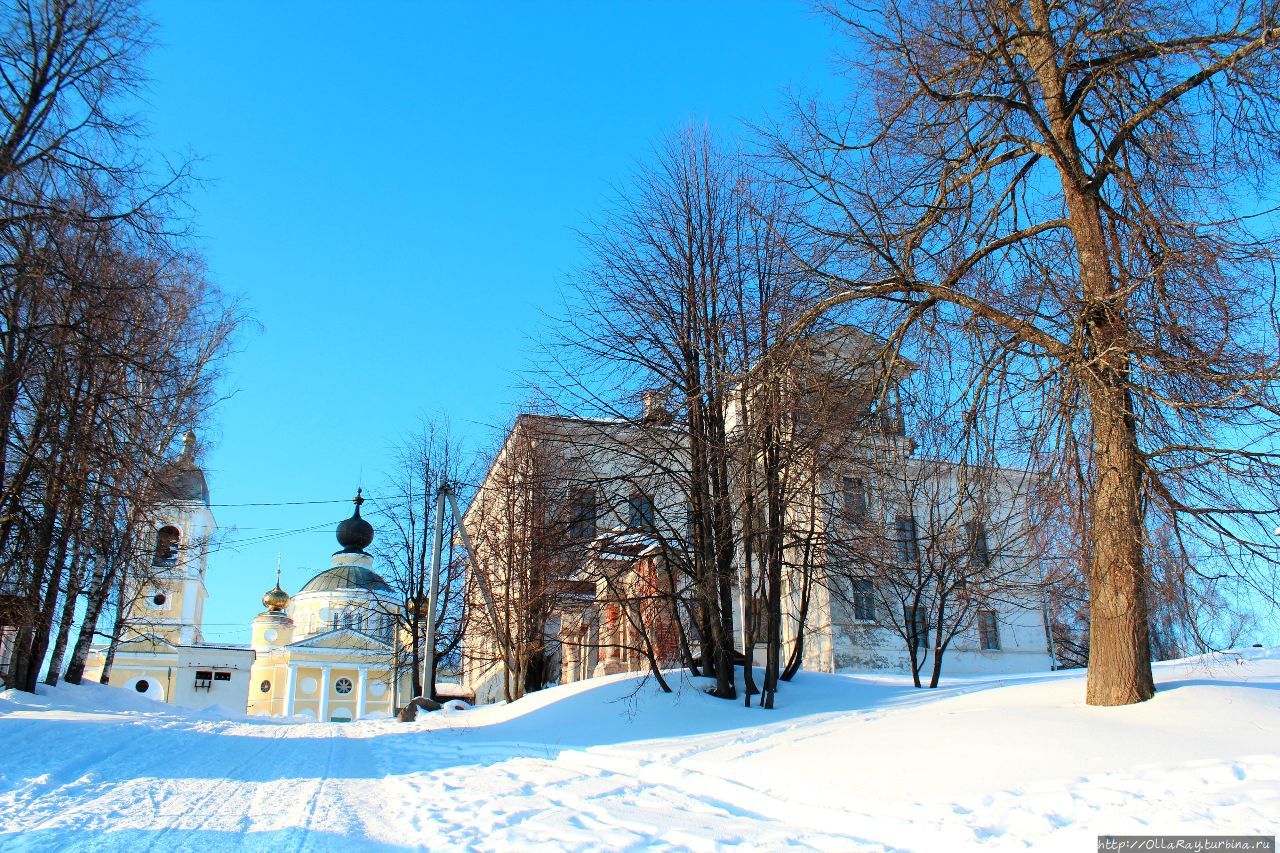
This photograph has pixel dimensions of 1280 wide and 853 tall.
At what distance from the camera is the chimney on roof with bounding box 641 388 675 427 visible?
47.1ft

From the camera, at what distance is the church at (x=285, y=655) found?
186 feet

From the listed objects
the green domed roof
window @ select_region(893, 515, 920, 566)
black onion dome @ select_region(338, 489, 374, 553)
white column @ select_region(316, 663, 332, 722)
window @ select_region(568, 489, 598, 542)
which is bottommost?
white column @ select_region(316, 663, 332, 722)

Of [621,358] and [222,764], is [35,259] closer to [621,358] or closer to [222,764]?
[222,764]

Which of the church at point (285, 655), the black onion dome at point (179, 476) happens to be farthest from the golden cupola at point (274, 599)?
the black onion dome at point (179, 476)

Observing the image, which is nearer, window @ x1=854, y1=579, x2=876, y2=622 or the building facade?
the building facade

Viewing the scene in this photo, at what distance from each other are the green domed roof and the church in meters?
0.09

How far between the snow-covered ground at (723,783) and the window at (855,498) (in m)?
2.93

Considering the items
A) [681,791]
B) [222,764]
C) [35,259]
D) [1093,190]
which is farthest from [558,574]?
[1093,190]

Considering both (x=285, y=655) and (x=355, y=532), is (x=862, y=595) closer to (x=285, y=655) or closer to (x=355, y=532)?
(x=355, y=532)

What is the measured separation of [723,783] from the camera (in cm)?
834

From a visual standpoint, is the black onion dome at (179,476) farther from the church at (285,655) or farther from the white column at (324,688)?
the white column at (324,688)

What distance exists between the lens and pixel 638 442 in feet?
50.6

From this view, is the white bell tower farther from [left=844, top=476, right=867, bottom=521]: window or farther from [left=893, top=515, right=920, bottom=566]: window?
[left=893, top=515, right=920, bottom=566]: window

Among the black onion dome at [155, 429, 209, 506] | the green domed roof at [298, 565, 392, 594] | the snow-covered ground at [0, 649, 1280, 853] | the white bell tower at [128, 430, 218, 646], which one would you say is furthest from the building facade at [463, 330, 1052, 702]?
the green domed roof at [298, 565, 392, 594]
